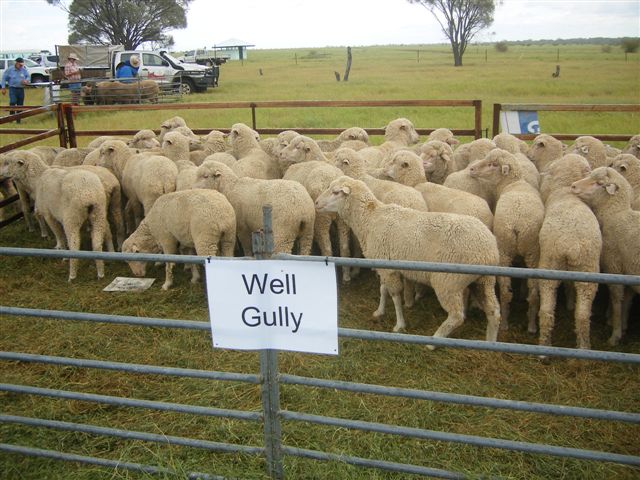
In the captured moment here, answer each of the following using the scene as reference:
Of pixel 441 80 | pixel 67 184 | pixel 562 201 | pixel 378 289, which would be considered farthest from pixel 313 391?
pixel 441 80

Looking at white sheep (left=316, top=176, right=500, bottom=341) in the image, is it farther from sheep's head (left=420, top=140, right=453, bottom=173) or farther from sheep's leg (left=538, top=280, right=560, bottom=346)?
sheep's head (left=420, top=140, right=453, bottom=173)

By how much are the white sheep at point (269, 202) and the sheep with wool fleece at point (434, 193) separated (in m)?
1.29

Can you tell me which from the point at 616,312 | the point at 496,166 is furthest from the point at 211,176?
the point at 616,312

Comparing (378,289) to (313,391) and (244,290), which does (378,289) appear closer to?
(313,391)

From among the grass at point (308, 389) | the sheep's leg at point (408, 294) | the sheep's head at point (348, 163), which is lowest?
the grass at point (308, 389)

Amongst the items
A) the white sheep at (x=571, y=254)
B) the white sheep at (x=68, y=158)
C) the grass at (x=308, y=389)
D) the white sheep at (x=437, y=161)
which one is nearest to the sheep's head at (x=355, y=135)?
the white sheep at (x=437, y=161)

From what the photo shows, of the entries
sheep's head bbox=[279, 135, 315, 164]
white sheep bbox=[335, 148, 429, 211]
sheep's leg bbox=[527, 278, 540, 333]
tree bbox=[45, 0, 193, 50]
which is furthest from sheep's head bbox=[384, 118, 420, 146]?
tree bbox=[45, 0, 193, 50]

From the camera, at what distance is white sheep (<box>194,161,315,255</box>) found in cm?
671

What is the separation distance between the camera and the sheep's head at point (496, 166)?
6.89 meters

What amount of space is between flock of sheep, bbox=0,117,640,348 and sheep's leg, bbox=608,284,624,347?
1cm

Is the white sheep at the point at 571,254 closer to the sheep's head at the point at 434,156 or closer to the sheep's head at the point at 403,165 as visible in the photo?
the sheep's head at the point at 403,165

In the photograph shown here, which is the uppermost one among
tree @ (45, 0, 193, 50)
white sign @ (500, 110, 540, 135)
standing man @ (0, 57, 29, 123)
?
tree @ (45, 0, 193, 50)

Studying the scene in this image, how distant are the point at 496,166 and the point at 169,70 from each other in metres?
25.3

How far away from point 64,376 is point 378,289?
3534mm
